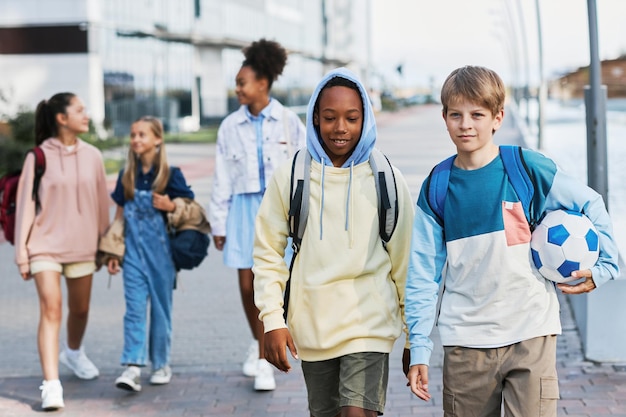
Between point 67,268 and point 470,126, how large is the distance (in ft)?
11.3

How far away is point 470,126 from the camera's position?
3.39 metres

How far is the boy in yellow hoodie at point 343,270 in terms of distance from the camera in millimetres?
3760

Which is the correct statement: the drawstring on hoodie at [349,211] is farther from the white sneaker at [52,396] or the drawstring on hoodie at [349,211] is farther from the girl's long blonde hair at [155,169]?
the white sneaker at [52,396]

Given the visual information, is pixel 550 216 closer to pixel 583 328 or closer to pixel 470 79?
pixel 470 79

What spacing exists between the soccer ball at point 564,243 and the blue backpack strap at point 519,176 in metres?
0.09

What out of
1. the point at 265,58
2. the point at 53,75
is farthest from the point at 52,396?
the point at 53,75

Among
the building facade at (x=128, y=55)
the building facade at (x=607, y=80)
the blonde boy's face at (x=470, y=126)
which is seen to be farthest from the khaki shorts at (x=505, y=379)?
the building facade at (x=607, y=80)

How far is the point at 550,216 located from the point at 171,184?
10.5ft

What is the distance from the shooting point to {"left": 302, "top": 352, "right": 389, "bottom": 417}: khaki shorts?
375cm

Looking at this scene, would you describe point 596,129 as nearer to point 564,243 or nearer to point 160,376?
point 160,376

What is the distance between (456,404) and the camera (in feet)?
11.6

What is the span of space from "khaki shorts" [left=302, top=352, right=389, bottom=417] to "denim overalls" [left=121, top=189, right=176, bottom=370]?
95.1 inches

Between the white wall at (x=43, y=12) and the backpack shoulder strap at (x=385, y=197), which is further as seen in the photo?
the white wall at (x=43, y=12)

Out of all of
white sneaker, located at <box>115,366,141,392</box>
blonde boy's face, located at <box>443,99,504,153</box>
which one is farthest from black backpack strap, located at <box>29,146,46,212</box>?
blonde boy's face, located at <box>443,99,504,153</box>
